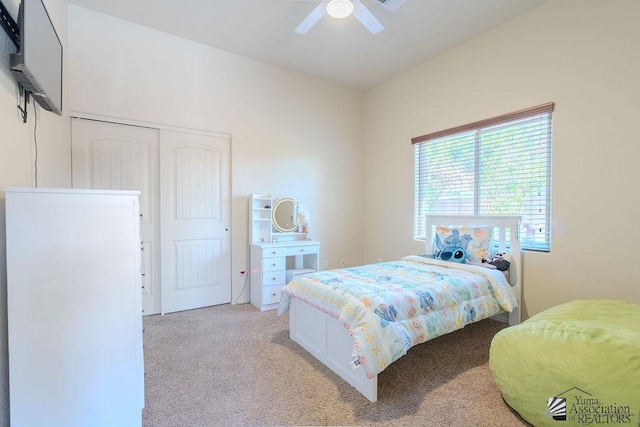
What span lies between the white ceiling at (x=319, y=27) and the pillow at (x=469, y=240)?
215cm

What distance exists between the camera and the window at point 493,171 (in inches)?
112

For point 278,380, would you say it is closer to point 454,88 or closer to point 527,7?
point 454,88

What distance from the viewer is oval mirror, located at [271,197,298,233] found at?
391 centimetres

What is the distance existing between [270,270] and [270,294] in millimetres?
284

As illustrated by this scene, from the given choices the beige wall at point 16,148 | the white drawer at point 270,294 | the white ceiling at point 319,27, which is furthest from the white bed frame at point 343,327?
the white ceiling at point 319,27

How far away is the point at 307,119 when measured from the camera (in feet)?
14.0

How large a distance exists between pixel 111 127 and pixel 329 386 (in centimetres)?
321

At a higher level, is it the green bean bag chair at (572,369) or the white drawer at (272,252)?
the white drawer at (272,252)

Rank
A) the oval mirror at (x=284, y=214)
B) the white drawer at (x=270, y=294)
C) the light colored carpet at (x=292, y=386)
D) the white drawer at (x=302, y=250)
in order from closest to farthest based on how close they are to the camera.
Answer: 1. the light colored carpet at (x=292, y=386)
2. the white drawer at (x=270, y=294)
3. the white drawer at (x=302, y=250)
4. the oval mirror at (x=284, y=214)

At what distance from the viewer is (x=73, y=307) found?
4.14 feet

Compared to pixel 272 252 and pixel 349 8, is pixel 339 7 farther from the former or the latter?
pixel 272 252


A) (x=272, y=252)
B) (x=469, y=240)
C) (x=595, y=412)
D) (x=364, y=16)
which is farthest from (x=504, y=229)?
(x=272, y=252)

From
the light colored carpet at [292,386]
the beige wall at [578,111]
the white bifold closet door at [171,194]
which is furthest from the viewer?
the white bifold closet door at [171,194]

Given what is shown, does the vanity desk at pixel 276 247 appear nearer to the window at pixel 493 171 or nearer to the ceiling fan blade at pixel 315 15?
the window at pixel 493 171
